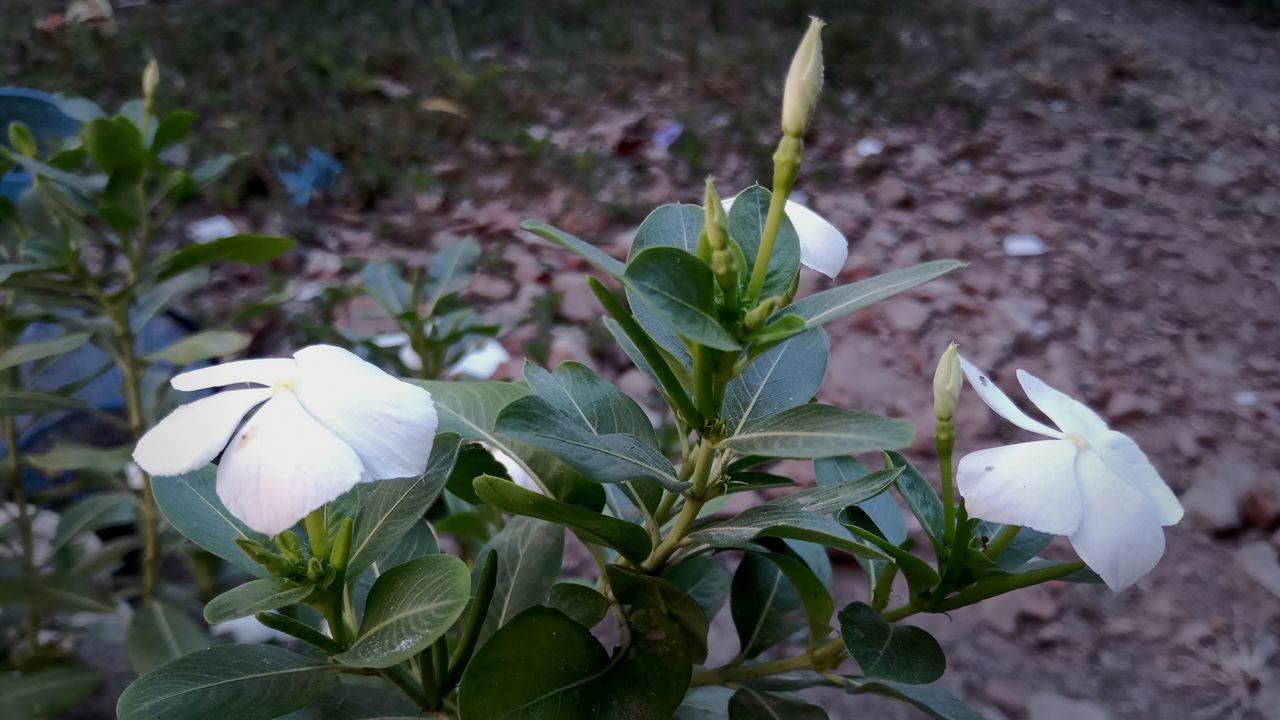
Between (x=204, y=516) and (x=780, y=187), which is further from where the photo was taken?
(x=204, y=516)

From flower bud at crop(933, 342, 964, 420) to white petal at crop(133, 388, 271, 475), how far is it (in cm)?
42


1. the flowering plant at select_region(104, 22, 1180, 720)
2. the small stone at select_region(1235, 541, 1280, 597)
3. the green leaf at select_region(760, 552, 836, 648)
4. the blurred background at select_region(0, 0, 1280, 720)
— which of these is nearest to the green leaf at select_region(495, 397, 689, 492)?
the flowering plant at select_region(104, 22, 1180, 720)

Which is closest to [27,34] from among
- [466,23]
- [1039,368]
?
[466,23]

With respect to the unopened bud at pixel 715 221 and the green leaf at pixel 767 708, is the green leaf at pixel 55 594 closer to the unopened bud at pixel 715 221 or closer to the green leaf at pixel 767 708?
the green leaf at pixel 767 708

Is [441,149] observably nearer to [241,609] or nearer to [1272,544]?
[1272,544]

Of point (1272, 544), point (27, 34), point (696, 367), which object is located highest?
point (696, 367)

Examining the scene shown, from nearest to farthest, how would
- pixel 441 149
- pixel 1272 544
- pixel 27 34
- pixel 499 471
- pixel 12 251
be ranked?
1. pixel 499 471
2. pixel 12 251
3. pixel 1272 544
4. pixel 441 149
5. pixel 27 34

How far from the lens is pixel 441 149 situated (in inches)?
141

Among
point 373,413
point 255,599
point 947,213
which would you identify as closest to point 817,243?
point 373,413

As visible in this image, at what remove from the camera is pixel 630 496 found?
681mm

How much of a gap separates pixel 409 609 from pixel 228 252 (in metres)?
0.69

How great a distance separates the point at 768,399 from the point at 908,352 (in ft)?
6.16

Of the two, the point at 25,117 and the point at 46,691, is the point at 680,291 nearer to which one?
the point at 46,691

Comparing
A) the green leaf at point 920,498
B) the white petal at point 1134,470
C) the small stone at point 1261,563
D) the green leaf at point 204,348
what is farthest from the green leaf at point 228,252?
the small stone at point 1261,563
